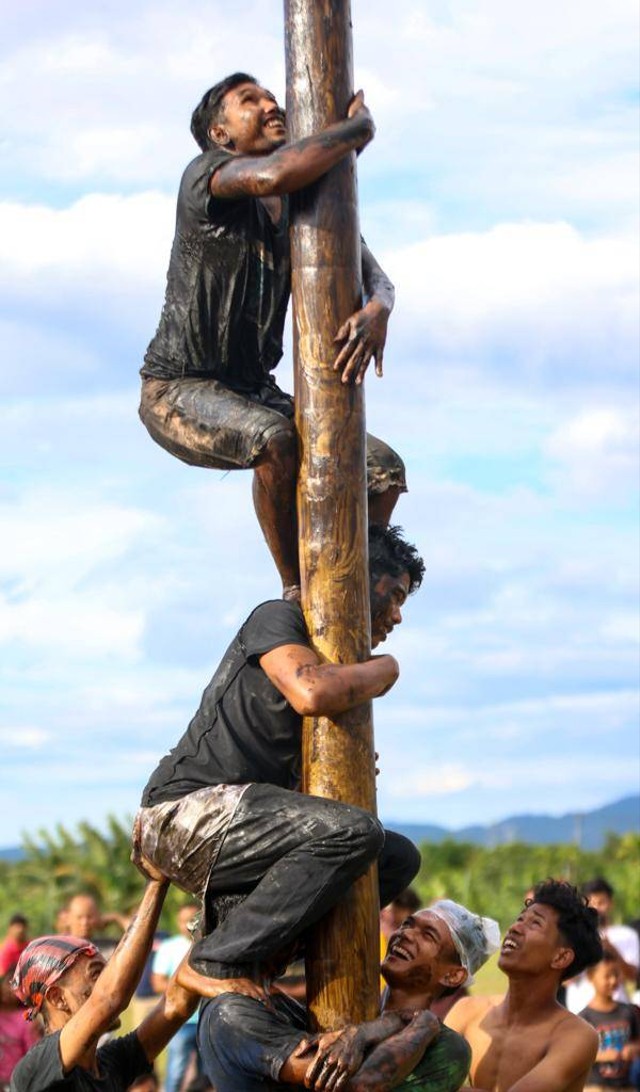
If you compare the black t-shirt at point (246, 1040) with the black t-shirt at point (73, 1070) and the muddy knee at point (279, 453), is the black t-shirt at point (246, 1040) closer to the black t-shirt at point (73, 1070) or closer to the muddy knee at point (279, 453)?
the black t-shirt at point (73, 1070)

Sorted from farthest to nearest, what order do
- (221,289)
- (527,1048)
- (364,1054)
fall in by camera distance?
(527,1048) → (221,289) → (364,1054)

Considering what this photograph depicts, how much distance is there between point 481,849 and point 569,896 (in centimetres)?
1828

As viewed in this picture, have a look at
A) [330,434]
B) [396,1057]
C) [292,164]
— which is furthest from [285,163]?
[396,1057]

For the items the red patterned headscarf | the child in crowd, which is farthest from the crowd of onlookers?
the red patterned headscarf

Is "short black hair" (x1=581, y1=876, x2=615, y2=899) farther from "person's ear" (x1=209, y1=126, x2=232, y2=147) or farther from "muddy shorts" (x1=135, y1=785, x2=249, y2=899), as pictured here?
"person's ear" (x1=209, y1=126, x2=232, y2=147)

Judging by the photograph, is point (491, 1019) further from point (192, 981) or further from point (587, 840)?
point (587, 840)

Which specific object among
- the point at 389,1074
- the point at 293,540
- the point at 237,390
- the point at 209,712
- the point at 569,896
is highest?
the point at 237,390

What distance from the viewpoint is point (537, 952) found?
6.43 m

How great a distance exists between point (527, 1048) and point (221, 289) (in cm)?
275

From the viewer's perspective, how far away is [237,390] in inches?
236

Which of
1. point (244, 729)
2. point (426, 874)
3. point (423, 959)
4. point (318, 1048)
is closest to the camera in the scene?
point (318, 1048)

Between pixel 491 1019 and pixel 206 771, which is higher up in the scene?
pixel 206 771

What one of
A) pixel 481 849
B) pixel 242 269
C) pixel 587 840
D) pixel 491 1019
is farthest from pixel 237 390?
pixel 587 840

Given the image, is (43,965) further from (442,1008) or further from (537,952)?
(442,1008)
